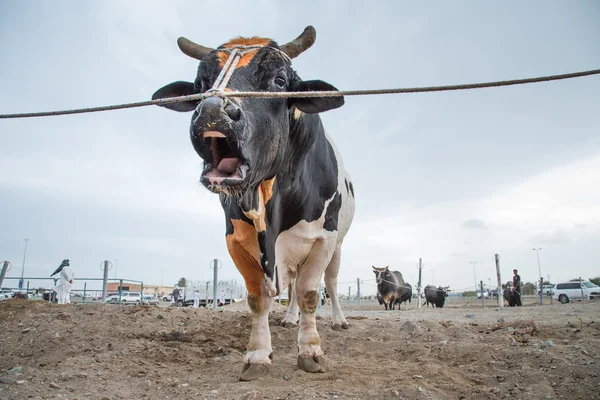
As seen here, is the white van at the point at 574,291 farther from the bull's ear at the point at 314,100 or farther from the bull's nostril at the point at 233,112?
the bull's nostril at the point at 233,112

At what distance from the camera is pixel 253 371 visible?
370cm

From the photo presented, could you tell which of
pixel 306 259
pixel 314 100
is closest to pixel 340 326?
pixel 306 259

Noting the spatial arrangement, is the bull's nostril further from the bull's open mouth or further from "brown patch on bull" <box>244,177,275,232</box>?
"brown patch on bull" <box>244,177,275,232</box>

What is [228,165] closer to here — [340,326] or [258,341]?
[258,341]

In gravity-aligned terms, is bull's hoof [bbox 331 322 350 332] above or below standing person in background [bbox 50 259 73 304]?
below

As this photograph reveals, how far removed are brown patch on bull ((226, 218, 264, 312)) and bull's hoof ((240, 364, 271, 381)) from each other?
621mm

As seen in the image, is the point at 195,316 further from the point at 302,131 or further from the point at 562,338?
the point at 562,338

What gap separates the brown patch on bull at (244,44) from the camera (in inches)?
122

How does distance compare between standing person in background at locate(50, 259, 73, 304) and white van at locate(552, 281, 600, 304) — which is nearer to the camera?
standing person in background at locate(50, 259, 73, 304)

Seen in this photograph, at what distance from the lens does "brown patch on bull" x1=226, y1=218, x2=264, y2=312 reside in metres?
3.86

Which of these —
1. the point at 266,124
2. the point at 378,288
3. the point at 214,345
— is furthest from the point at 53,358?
the point at 378,288

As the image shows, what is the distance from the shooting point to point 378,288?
2545 cm

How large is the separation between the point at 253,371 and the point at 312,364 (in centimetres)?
61

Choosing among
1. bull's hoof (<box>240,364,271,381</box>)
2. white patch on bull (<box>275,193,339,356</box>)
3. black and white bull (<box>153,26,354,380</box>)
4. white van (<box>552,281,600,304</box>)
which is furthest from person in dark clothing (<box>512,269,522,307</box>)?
bull's hoof (<box>240,364,271,381</box>)
